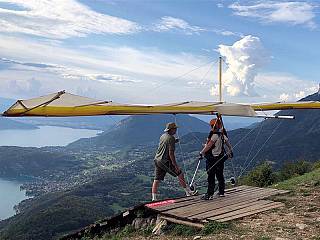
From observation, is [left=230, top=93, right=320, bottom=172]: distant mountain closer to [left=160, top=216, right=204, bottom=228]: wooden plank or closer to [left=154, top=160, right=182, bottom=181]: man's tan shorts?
[left=154, top=160, right=182, bottom=181]: man's tan shorts

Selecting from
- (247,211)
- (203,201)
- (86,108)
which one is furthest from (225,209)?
(86,108)

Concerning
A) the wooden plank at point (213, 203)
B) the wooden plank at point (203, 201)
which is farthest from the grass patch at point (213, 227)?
the wooden plank at point (203, 201)

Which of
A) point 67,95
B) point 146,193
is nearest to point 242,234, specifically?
point 67,95

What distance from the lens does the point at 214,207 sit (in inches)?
349

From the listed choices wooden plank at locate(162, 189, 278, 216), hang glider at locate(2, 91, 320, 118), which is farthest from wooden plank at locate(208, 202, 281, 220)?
hang glider at locate(2, 91, 320, 118)

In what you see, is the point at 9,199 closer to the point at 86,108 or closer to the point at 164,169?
the point at 164,169

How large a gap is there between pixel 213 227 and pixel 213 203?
1963mm

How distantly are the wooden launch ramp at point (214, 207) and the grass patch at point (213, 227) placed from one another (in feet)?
0.68

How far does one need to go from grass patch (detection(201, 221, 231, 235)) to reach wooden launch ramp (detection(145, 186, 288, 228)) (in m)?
0.21

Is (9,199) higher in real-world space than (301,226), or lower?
lower

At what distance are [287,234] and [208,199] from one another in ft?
9.95

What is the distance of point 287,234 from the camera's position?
6.86 m

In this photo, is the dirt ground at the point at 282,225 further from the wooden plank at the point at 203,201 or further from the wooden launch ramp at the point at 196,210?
the wooden plank at the point at 203,201

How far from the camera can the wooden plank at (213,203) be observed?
8578 millimetres
